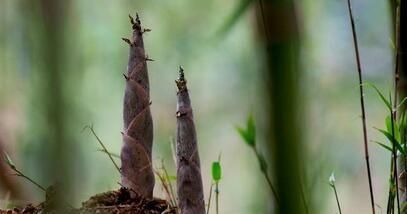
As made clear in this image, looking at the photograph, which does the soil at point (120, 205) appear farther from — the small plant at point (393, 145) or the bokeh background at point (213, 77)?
the bokeh background at point (213, 77)

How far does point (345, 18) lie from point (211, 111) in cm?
54

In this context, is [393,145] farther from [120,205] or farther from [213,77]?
[213,77]

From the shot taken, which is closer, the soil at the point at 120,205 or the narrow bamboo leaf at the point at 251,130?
the soil at the point at 120,205

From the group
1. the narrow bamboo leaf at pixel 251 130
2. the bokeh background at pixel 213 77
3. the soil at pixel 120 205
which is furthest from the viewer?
the bokeh background at pixel 213 77

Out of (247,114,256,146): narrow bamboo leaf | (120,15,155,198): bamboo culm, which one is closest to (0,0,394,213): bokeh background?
(247,114,256,146): narrow bamboo leaf

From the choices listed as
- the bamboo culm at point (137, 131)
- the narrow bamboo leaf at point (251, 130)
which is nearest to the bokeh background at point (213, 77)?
the narrow bamboo leaf at point (251, 130)

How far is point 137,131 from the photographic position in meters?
0.83

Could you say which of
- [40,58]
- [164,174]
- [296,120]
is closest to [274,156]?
[296,120]

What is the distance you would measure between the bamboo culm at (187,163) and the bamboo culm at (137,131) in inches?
1.6

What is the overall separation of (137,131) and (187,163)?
0.24ft

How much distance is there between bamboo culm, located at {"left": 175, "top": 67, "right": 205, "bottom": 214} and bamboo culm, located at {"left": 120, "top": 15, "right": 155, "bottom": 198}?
0.04 metres

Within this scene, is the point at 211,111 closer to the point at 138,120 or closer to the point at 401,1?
the point at 401,1

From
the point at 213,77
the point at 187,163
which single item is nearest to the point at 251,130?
the point at 187,163

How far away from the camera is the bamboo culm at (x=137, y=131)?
0.82 meters
